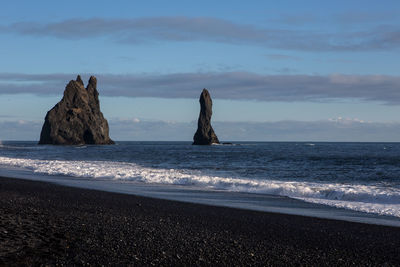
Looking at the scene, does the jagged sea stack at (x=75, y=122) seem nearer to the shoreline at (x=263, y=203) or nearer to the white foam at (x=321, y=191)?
the white foam at (x=321, y=191)

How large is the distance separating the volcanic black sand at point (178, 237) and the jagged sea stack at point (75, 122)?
15522 cm

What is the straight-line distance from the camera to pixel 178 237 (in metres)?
10.3

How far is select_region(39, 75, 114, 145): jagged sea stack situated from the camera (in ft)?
538

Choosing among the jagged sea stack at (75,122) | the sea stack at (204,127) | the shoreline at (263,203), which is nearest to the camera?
the shoreline at (263,203)

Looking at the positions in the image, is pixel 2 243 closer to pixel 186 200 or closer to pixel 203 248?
pixel 203 248

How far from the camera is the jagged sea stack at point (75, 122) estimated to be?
164 m

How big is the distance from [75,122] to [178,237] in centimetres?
16344

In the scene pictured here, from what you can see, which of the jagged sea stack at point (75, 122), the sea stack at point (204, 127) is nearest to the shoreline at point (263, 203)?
the sea stack at point (204, 127)

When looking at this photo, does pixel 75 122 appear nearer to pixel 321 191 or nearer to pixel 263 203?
pixel 321 191

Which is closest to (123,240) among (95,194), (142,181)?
(95,194)

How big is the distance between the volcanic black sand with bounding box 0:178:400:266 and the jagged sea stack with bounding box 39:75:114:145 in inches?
6111

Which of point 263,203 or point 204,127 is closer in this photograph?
point 263,203

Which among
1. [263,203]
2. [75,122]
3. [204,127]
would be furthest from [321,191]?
[75,122]

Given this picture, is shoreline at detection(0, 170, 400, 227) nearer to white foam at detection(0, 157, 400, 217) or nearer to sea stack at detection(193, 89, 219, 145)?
white foam at detection(0, 157, 400, 217)
